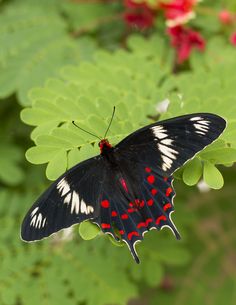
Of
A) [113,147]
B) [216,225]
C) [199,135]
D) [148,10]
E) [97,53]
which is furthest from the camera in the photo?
[216,225]

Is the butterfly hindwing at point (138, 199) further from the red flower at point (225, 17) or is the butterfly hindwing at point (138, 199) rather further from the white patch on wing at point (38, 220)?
the red flower at point (225, 17)

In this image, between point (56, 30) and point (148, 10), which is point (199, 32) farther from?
point (56, 30)

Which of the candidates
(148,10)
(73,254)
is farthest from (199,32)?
(73,254)

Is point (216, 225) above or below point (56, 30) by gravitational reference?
below

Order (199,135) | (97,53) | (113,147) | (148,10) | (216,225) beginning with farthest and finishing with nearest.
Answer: (216,225), (148,10), (97,53), (113,147), (199,135)

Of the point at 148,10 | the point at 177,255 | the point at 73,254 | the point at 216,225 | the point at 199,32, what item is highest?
the point at 148,10

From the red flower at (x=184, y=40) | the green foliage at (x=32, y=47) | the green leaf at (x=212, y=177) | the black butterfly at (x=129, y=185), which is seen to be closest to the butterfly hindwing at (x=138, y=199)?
the black butterfly at (x=129, y=185)

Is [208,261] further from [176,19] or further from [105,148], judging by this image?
[105,148]
